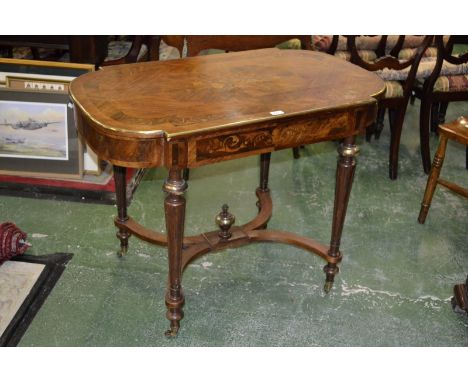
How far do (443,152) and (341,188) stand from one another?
0.88 m

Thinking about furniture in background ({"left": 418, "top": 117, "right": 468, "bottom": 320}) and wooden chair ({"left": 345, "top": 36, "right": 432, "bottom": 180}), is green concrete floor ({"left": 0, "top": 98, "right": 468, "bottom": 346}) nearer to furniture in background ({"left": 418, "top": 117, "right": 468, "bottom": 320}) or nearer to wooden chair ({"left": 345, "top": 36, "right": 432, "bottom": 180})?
furniture in background ({"left": 418, "top": 117, "right": 468, "bottom": 320})

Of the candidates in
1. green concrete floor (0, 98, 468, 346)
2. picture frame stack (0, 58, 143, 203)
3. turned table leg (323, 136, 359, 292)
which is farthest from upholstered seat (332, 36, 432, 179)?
picture frame stack (0, 58, 143, 203)

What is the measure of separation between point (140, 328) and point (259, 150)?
2.94ft

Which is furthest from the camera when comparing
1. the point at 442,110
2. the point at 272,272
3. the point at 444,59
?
the point at 442,110

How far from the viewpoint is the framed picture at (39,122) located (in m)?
2.91

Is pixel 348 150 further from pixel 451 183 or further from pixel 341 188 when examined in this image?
pixel 451 183

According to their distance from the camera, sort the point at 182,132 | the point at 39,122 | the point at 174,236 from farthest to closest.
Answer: the point at 39,122 < the point at 174,236 < the point at 182,132

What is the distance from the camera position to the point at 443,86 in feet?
11.0

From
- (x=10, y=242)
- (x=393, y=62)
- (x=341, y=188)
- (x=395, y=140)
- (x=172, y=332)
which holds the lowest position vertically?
(x=172, y=332)

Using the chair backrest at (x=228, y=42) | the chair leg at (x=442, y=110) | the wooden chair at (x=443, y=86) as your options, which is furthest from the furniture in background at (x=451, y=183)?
the chair leg at (x=442, y=110)

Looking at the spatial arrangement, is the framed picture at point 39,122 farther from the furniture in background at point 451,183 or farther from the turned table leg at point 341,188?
the furniture in background at point 451,183

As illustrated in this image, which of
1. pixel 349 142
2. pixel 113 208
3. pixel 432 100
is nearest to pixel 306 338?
pixel 349 142

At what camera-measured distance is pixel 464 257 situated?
268 cm

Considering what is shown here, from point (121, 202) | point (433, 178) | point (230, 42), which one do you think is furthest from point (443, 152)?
point (121, 202)
